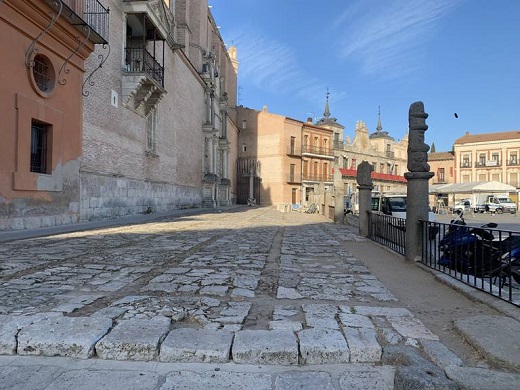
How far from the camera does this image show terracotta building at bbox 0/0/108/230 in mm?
9172

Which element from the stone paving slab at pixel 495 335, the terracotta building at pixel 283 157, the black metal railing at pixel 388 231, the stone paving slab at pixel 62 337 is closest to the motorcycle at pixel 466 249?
the black metal railing at pixel 388 231

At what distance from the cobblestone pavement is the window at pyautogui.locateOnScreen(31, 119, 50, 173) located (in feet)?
17.3

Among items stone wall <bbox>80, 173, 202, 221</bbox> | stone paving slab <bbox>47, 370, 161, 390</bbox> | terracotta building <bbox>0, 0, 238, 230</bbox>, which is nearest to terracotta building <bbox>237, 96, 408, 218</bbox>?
terracotta building <bbox>0, 0, 238, 230</bbox>

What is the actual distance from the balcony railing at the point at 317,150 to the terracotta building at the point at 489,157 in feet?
75.3

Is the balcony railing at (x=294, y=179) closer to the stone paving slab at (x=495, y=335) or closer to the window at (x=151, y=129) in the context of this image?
the window at (x=151, y=129)

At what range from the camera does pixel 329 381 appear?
2.42 metres

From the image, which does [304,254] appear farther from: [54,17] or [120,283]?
[54,17]

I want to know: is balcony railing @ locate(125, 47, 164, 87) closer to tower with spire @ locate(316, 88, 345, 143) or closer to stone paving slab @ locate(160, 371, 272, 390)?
stone paving slab @ locate(160, 371, 272, 390)

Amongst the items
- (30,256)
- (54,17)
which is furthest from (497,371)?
(54,17)

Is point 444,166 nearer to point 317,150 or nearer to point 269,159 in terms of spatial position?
point 317,150

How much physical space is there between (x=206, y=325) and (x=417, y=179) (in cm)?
469

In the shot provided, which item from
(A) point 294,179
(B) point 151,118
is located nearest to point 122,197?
(B) point 151,118

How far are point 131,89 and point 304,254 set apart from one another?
1182 centimetres

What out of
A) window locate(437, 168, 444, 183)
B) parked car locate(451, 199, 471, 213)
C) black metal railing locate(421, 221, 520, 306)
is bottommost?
black metal railing locate(421, 221, 520, 306)
